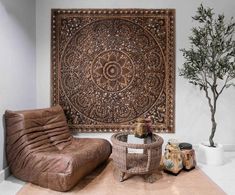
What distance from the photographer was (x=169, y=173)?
8.48ft

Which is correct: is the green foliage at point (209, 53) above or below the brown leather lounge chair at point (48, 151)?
above

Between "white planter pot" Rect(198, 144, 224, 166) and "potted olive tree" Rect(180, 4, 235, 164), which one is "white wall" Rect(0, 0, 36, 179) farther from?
"white planter pot" Rect(198, 144, 224, 166)

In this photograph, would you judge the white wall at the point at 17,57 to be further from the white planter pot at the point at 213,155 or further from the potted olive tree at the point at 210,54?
the white planter pot at the point at 213,155

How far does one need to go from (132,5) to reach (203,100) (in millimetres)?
1668

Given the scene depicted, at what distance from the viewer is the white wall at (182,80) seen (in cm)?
319

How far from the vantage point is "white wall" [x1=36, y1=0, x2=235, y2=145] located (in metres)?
3.19

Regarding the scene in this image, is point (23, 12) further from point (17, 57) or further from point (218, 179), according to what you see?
point (218, 179)

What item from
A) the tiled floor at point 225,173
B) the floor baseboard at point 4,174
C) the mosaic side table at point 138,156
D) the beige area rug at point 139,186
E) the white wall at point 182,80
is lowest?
the beige area rug at point 139,186

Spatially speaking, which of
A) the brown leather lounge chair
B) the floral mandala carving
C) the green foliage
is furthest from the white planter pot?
the floral mandala carving

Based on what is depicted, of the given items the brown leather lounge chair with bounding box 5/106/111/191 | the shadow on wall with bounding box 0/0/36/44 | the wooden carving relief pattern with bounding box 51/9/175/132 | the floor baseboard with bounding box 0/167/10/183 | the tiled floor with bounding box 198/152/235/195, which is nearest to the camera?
the brown leather lounge chair with bounding box 5/106/111/191

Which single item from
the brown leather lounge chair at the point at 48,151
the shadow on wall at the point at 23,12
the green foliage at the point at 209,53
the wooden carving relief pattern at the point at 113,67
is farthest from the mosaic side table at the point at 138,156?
the shadow on wall at the point at 23,12

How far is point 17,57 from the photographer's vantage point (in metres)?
2.72

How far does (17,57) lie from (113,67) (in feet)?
4.05

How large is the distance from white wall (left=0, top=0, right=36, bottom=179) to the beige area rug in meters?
0.85
